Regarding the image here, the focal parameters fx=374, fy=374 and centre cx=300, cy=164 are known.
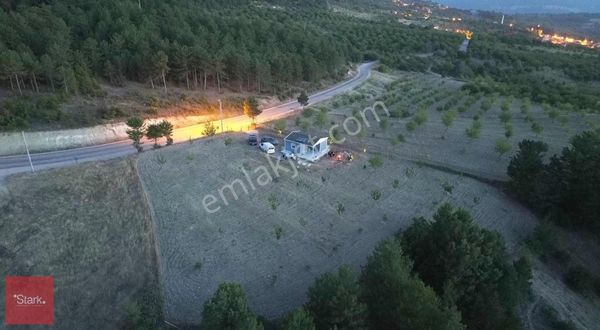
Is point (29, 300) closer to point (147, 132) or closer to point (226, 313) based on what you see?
point (226, 313)

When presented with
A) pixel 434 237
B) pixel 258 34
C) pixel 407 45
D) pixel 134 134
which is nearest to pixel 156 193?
pixel 134 134

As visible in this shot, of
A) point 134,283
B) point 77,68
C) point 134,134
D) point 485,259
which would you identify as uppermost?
point 77,68

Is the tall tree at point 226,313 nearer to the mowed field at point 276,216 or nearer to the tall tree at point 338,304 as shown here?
the tall tree at point 338,304

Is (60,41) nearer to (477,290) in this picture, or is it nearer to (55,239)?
(55,239)

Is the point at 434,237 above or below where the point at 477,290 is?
above

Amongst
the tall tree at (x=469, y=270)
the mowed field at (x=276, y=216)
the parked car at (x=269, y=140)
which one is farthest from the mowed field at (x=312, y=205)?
the tall tree at (x=469, y=270)

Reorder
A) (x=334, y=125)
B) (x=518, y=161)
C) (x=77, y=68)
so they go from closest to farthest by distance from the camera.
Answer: (x=518, y=161) → (x=77, y=68) → (x=334, y=125)

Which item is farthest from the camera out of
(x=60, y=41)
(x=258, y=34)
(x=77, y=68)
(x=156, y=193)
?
(x=258, y=34)

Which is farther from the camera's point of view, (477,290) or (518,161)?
(518,161)
